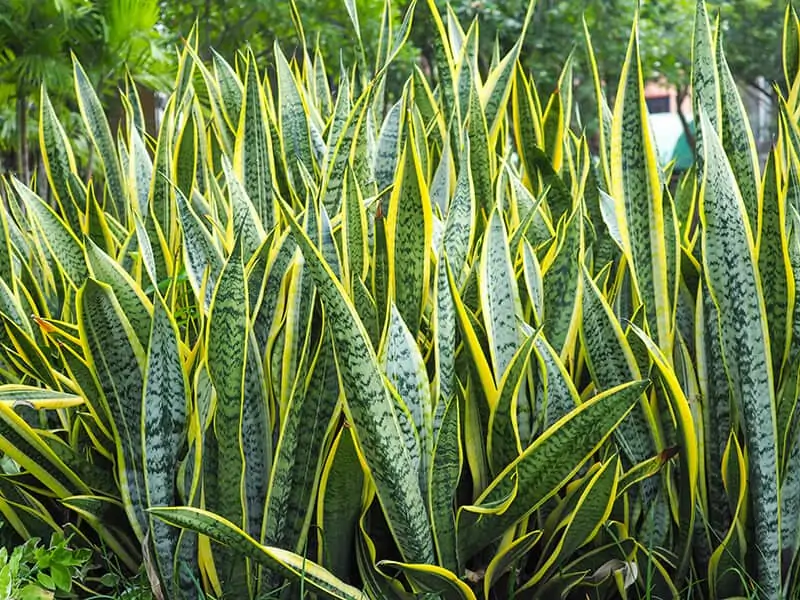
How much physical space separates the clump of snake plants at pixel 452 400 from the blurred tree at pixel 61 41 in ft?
11.9

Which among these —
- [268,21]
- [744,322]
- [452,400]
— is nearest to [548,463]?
[452,400]

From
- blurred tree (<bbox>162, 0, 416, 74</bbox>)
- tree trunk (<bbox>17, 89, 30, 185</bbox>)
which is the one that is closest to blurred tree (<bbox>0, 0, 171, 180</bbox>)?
tree trunk (<bbox>17, 89, 30, 185</bbox>)

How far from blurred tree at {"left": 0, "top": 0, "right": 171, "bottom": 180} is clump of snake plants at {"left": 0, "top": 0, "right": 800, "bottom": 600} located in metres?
3.63

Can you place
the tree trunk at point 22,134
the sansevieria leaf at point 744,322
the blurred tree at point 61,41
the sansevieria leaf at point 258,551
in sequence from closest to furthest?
the sansevieria leaf at point 258,551 → the sansevieria leaf at point 744,322 → the blurred tree at point 61,41 → the tree trunk at point 22,134

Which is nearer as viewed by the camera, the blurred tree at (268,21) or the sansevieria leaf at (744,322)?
the sansevieria leaf at (744,322)

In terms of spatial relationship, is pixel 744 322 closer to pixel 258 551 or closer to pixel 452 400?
pixel 452 400

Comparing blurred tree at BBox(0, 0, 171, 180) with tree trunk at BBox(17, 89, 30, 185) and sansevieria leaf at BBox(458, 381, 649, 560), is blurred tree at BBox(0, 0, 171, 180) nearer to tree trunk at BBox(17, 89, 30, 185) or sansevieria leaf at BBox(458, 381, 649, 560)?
tree trunk at BBox(17, 89, 30, 185)

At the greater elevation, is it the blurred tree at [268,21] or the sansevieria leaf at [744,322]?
the blurred tree at [268,21]

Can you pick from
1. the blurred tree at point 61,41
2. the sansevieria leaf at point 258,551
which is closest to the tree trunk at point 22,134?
the blurred tree at point 61,41

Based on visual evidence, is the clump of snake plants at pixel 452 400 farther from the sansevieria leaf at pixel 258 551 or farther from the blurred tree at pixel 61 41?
the blurred tree at pixel 61 41

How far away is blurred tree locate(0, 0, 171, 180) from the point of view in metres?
4.36

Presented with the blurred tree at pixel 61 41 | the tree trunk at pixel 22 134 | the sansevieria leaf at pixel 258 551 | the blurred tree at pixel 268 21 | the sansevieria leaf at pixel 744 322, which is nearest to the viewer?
the sansevieria leaf at pixel 258 551

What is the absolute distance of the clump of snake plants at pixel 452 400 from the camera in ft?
2.72

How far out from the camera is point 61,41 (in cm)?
450
